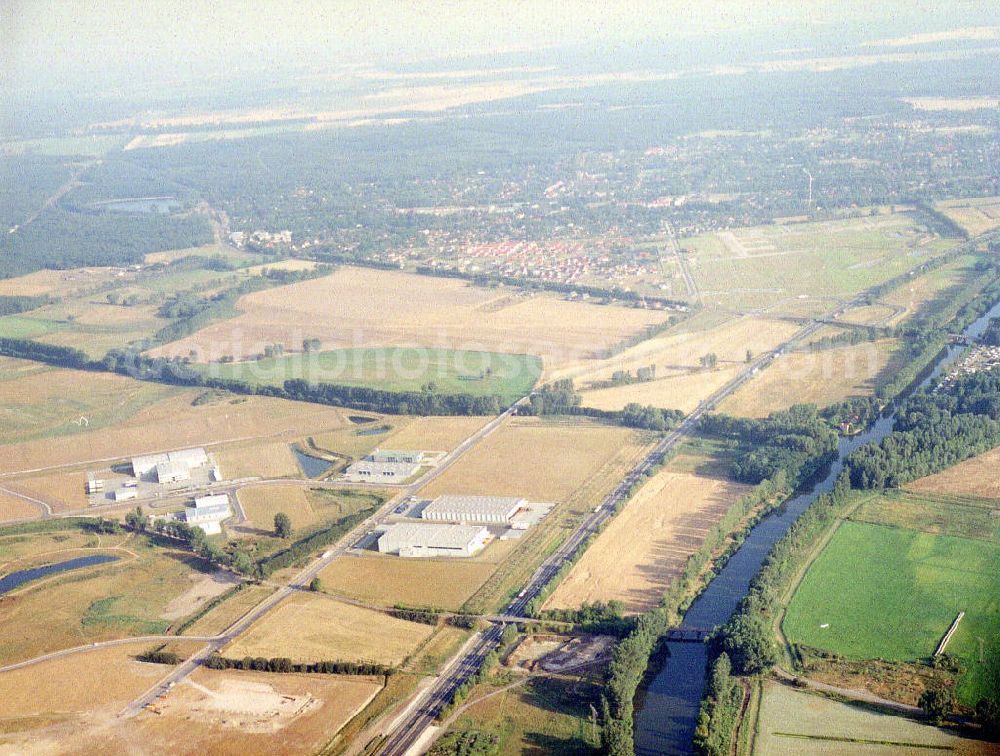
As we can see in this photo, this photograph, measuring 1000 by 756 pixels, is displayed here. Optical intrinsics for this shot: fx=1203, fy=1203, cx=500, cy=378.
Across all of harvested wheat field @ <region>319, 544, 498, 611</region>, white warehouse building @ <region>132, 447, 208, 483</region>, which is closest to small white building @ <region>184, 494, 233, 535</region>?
white warehouse building @ <region>132, 447, 208, 483</region>

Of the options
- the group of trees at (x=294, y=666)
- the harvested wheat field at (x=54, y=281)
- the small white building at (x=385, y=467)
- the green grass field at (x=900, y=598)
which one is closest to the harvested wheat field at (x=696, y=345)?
the small white building at (x=385, y=467)

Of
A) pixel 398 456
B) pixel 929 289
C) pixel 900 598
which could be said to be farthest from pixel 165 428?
pixel 929 289

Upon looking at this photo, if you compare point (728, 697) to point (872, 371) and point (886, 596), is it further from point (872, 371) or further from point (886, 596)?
point (872, 371)

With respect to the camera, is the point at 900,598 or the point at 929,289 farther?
the point at 929,289

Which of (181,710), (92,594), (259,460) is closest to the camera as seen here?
(181,710)

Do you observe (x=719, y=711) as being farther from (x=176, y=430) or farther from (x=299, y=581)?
(x=176, y=430)

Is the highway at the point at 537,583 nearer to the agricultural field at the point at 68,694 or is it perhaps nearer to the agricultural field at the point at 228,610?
the agricultural field at the point at 228,610

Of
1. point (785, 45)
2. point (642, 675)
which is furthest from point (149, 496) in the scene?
point (785, 45)
